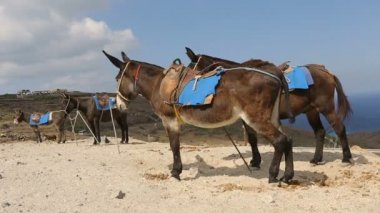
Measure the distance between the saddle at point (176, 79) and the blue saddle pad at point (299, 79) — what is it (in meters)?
2.37

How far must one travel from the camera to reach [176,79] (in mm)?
10031

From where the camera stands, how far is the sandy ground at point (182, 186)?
24.8ft

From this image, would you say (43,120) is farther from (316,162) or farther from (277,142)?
(277,142)

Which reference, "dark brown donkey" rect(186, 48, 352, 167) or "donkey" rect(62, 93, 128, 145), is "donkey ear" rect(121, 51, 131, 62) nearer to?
"dark brown donkey" rect(186, 48, 352, 167)

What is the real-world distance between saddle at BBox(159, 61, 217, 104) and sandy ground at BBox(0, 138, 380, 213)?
5.82 ft

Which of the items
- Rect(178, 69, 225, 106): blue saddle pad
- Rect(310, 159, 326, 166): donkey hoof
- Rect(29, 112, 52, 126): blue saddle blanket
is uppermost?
Rect(178, 69, 225, 106): blue saddle pad

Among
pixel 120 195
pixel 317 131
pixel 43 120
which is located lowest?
pixel 43 120

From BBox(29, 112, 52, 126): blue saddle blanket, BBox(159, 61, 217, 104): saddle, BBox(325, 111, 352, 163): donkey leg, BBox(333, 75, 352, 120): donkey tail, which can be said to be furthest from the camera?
BBox(29, 112, 52, 126): blue saddle blanket

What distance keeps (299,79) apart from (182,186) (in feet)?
13.1

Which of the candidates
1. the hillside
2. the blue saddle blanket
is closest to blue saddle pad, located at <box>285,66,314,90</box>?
the hillside

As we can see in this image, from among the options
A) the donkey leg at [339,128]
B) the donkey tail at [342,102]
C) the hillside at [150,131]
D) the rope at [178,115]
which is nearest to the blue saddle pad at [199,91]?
the rope at [178,115]

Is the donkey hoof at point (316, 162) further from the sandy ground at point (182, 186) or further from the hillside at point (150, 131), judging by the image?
the hillside at point (150, 131)

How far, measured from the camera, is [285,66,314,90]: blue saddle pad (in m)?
11.0

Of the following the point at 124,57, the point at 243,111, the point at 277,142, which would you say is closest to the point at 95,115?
the point at 124,57
